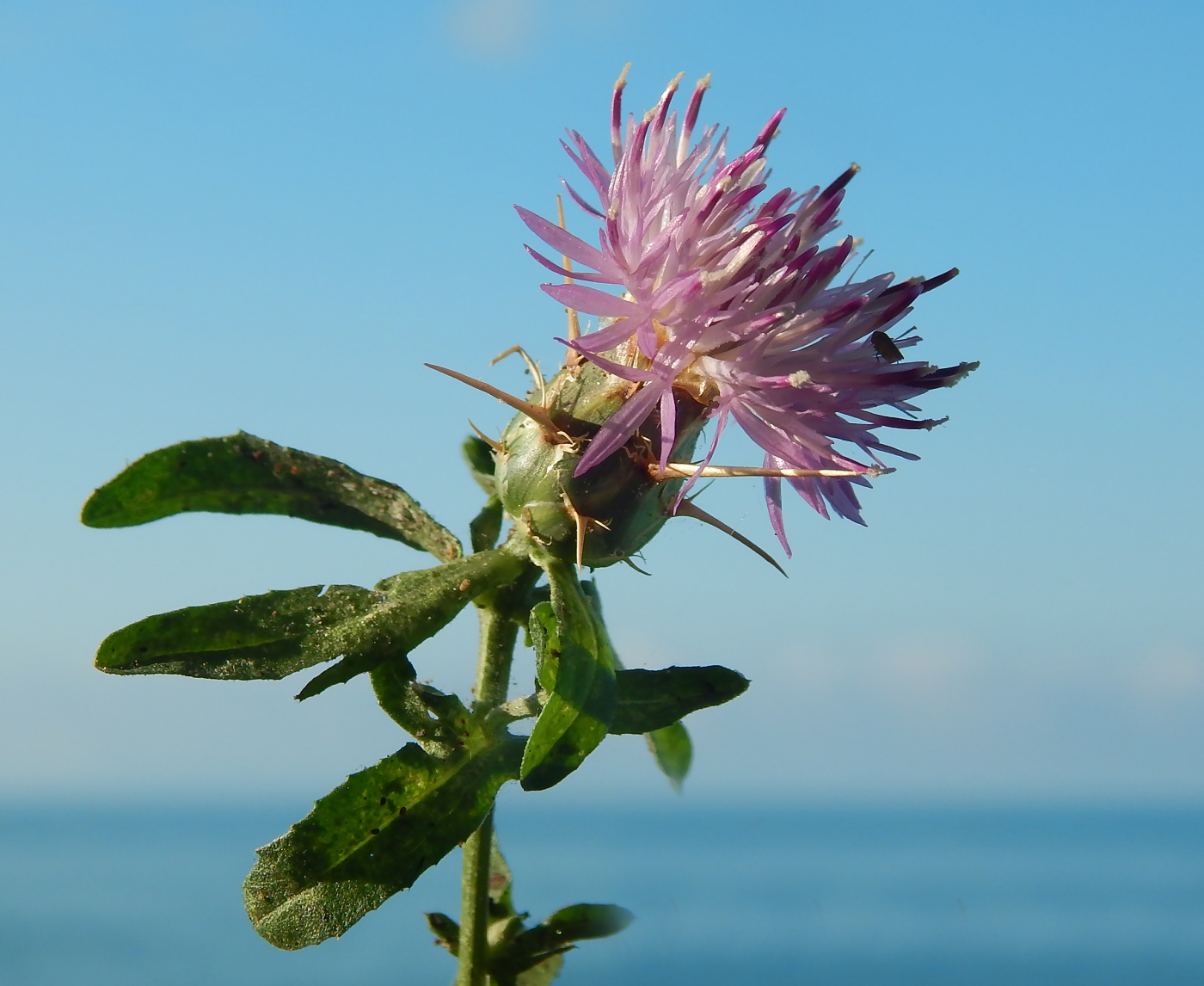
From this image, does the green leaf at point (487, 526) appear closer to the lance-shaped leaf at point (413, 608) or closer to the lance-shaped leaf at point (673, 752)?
the lance-shaped leaf at point (413, 608)

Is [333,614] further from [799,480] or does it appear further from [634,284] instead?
[799,480]

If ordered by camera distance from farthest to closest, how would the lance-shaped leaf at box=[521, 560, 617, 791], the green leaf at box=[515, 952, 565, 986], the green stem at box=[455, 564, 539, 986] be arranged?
the green leaf at box=[515, 952, 565, 986] < the green stem at box=[455, 564, 539, 986] < the lance-shaped leaf at box=[521, 560, 617, 791]

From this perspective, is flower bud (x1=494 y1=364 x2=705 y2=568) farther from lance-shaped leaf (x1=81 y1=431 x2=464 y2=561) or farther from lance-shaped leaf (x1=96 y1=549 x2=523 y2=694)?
lance-shaped leaf (x1=81 y1=431 x2=464 y2=561)

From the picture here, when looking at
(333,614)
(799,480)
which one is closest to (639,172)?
(799,480)

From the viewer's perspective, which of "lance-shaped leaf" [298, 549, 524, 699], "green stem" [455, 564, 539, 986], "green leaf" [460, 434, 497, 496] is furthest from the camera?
"green leaf" [460, 434, 497, 496]

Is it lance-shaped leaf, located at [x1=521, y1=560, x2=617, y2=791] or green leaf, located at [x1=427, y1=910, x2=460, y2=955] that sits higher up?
lance-shaped leaf, located at [x1=521, y1=560, x2=617, y2=791]

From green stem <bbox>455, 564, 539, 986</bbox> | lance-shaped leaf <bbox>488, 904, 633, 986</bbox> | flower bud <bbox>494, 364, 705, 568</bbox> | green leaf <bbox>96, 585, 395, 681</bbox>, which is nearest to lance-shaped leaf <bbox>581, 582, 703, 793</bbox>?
lance-shaped leaf <bbox>488, 904, 633, 986</bbox>

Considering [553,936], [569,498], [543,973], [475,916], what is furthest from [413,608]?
[543,973]
